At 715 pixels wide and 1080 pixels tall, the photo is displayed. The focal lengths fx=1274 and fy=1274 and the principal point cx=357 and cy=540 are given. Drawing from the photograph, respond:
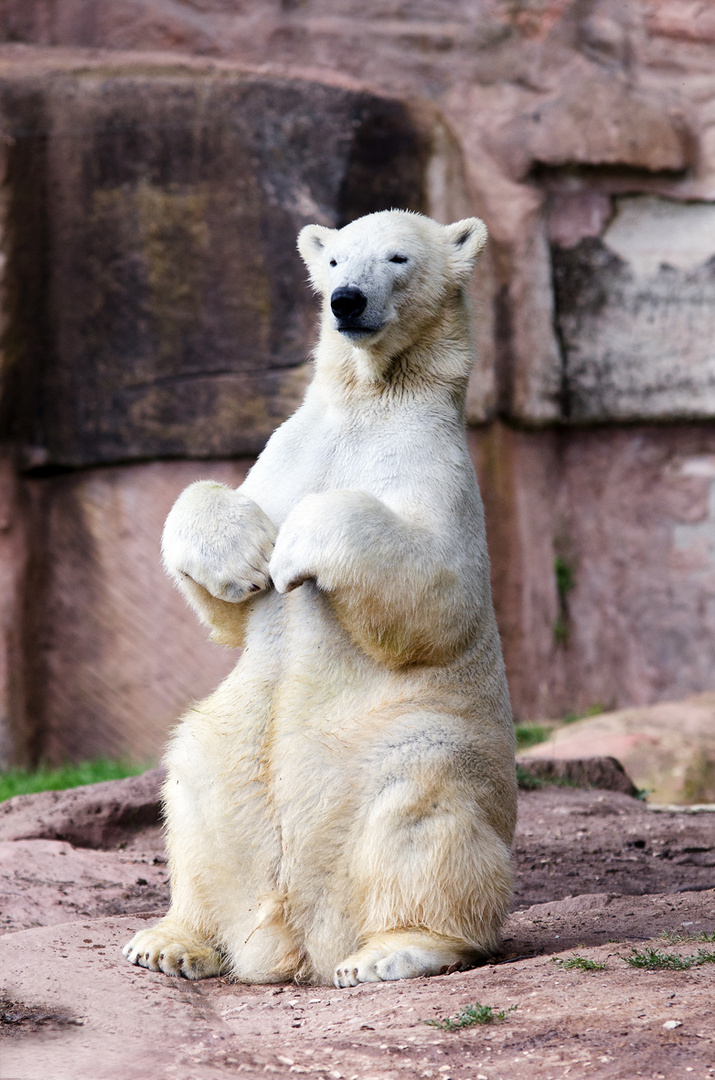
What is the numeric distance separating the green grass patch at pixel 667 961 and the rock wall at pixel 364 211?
17.4ft

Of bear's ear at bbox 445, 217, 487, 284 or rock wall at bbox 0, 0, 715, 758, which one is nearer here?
bear's ear at bbox 445, 217, 487, 284

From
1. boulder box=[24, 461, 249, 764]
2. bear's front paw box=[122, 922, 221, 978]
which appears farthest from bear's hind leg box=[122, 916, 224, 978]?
boulder box=[24, 461, 249, 764]

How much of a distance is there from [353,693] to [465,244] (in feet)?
4.94

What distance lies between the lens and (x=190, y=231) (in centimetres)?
823

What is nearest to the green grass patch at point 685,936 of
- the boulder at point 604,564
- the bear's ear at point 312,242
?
the bear's ear at point 312,242

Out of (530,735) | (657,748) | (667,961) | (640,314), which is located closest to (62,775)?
(530,735)

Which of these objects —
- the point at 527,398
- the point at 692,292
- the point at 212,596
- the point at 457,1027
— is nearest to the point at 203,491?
the point at 212,596

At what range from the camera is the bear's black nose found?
3715 millimetres

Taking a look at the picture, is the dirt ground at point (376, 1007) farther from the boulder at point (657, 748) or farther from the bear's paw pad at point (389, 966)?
the boulder at point (657, 748)

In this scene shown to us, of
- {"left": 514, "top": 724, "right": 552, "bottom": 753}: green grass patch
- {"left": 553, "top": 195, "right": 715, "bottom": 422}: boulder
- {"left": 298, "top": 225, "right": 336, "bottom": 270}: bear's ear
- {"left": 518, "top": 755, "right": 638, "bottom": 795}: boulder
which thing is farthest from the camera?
{"left": 553, "top": 195, "right": 715, "bottom": 422}: boulder

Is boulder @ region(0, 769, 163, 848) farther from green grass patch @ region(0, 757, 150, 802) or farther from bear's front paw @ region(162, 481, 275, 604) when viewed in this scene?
bear's front paw @ region(162, 481, 275, 604)

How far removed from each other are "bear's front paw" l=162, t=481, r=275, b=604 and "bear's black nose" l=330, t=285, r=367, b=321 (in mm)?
614

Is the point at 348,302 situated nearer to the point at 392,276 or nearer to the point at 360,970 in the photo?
the point at 392,276

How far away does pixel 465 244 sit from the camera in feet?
13.4
